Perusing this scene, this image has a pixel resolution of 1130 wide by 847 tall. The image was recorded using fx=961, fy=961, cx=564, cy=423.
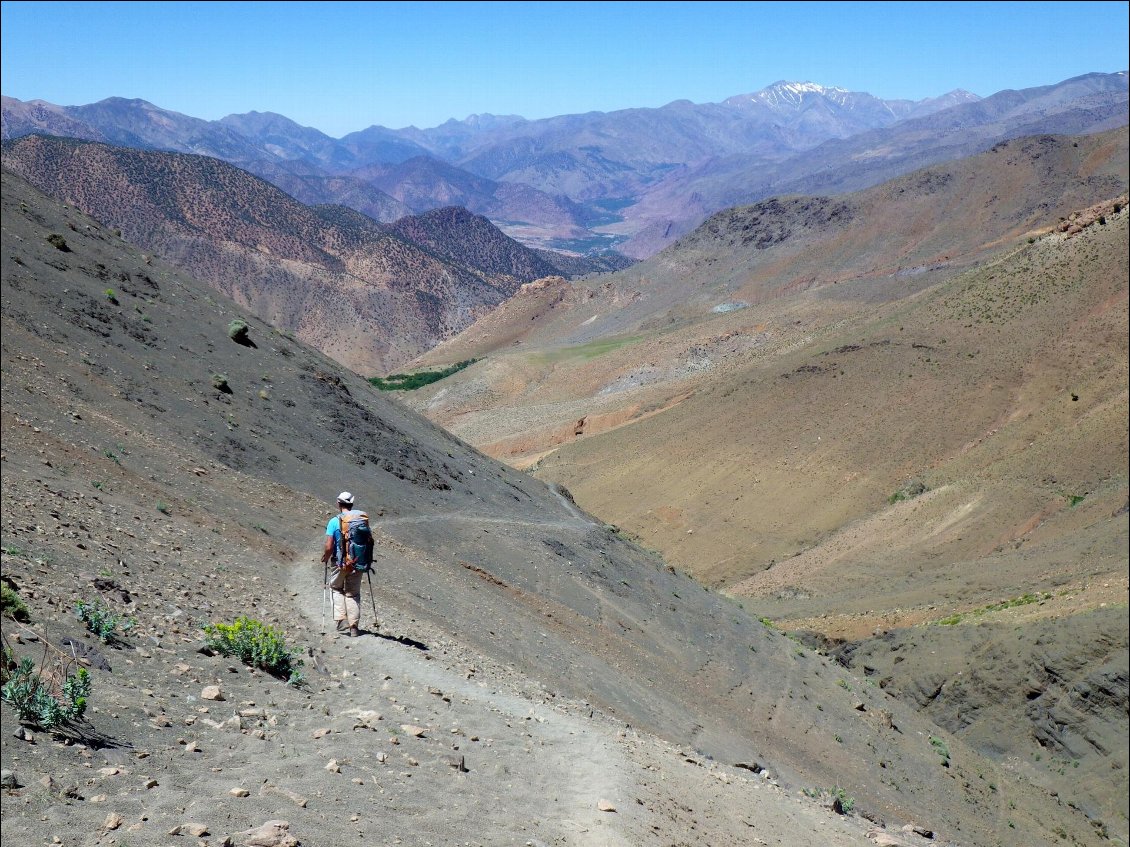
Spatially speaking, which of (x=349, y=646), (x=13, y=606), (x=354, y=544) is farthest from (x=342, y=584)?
(x=13, y=606)

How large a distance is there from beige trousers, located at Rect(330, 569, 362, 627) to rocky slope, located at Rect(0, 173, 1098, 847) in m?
0.34

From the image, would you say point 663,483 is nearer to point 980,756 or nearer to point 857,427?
point 857,427

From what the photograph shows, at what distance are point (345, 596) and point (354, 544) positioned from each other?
0.61 meters

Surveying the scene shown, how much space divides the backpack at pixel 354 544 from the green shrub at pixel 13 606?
11.9ft

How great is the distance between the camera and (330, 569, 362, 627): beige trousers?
429 inches

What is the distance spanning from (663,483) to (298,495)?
30.5 meters

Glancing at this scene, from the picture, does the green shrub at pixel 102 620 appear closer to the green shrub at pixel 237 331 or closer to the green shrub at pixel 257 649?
the green shrub at pixel 257 649

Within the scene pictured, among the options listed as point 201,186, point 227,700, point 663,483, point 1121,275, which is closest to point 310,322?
point 201,186

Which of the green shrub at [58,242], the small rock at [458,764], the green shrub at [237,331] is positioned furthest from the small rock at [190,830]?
the green shrub at [58,242]

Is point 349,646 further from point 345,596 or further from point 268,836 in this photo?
point 268,836

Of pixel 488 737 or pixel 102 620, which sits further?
pixel 488 737

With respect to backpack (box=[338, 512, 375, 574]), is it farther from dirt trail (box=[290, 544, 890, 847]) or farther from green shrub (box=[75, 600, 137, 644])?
green shrub (box=[75, 600, 137, 644])

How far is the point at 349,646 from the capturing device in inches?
411

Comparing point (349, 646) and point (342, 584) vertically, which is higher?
point (342, 584)
